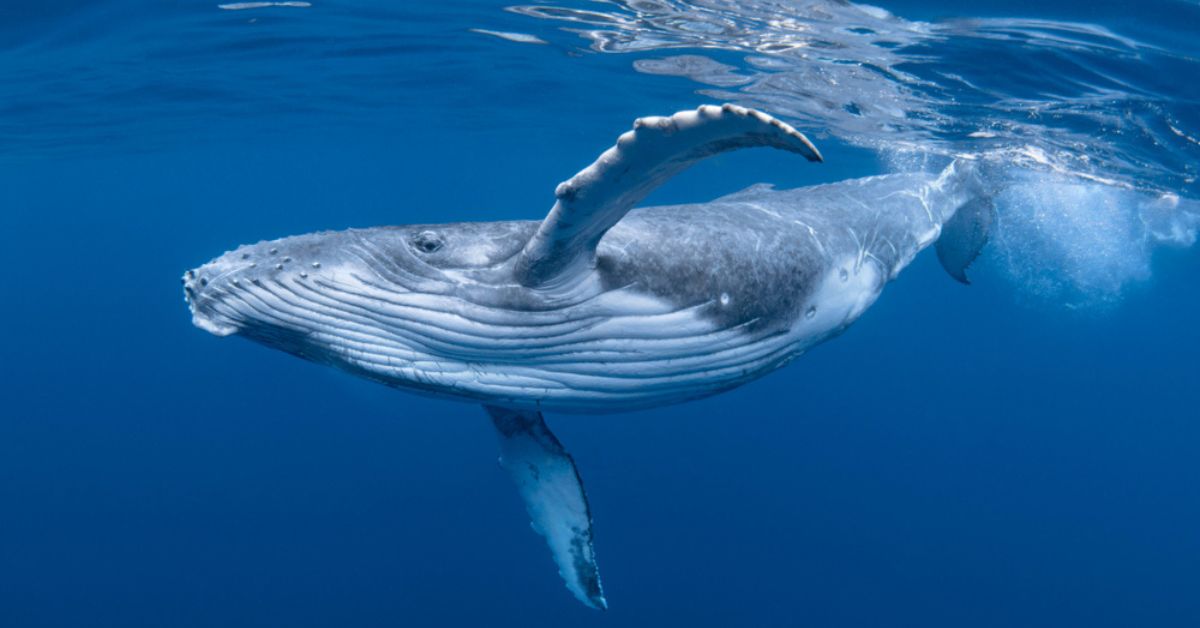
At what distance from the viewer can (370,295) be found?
3.64m

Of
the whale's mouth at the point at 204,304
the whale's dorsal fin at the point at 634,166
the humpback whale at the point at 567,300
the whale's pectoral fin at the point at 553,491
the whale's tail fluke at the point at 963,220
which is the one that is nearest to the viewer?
the whale's dorsal fin at the point at 634,166

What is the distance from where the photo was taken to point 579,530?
5.26 m

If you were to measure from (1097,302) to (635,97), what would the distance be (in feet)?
337

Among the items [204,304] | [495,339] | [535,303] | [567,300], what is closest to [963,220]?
[567,300]

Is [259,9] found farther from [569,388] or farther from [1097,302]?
[1097,302]

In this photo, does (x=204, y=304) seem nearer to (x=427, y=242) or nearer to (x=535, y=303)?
(x=427, y=242)

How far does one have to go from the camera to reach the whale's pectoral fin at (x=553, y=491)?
5.12 meters

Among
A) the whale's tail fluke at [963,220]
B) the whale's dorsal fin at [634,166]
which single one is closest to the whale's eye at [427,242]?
the whale's dorsal fin at [634,166]

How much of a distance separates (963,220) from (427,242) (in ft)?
25.8

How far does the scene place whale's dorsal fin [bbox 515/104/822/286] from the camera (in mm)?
A: 2824

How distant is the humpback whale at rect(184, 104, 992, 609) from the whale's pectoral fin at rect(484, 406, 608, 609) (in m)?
0.01

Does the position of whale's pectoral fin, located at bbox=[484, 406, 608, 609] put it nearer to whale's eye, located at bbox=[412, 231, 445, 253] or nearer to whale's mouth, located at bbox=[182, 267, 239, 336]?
whale's eye, located at bbox=[412, 231, 445, 253]

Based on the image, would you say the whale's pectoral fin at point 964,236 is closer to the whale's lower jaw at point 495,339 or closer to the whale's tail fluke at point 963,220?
the whale's tail fluke at point 963,220

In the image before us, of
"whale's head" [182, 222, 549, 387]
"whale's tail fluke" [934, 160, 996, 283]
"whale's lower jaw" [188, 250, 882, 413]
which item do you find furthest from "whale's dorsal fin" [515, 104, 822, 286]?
"whale's tail fluke" [934, 160, 996, 283]
